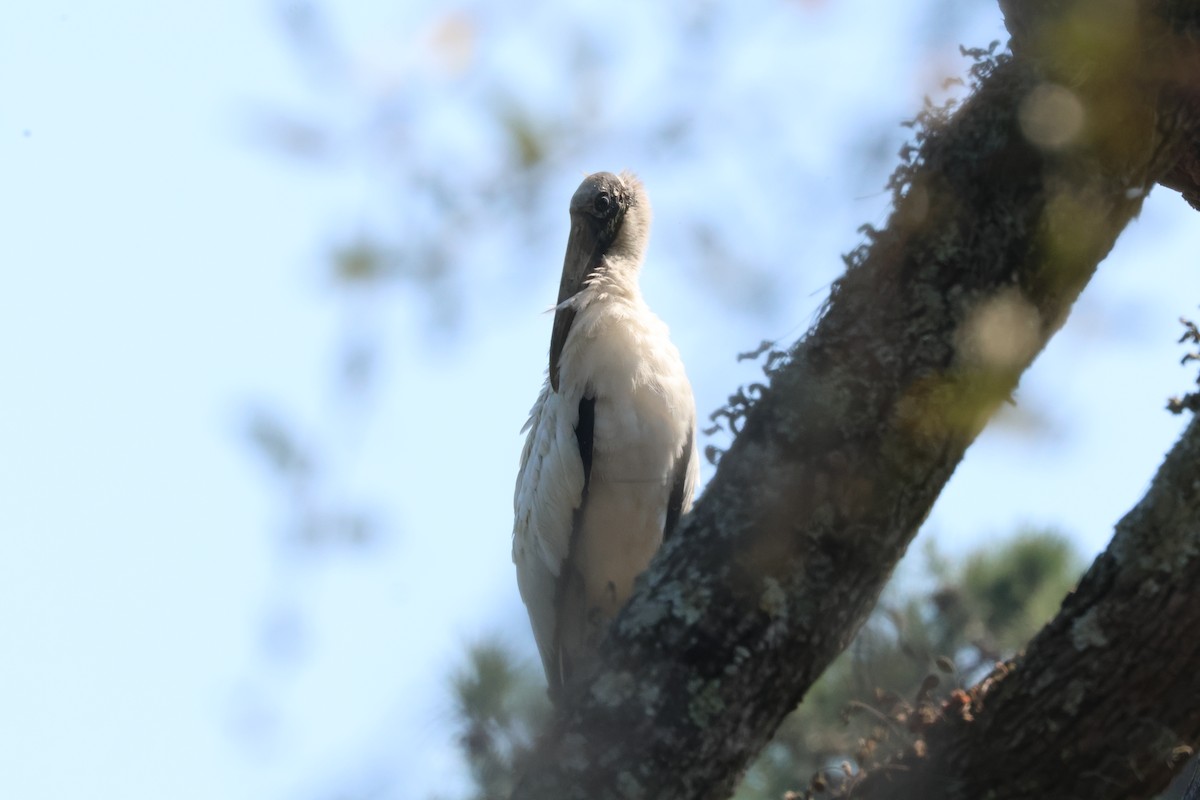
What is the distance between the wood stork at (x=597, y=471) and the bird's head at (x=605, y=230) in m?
0.46

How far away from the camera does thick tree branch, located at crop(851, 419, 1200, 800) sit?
9.08 ft

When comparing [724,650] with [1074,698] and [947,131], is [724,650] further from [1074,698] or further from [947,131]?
[947,131]

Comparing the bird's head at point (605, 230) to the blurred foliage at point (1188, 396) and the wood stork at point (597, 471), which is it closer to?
the wood stork at point (597, 471)

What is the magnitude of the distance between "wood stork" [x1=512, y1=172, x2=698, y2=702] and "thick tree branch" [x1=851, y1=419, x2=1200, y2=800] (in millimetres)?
2777

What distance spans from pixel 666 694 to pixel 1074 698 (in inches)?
33.2

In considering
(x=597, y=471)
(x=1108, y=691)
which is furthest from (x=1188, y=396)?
(x=597, y=471)

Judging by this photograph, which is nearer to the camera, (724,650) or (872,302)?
(724,650)

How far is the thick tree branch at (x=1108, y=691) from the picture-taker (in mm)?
2768

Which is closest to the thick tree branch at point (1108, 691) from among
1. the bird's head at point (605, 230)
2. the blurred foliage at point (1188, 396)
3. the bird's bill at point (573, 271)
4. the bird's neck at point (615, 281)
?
the blurred foliage at point (1188, 396)

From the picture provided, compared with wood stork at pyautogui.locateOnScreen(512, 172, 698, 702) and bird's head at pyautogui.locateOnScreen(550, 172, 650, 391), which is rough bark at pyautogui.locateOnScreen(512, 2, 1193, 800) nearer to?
wood stork at pyautogui.locateOnScreen(512, 172, 698, 702)

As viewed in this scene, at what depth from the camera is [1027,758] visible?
281cm

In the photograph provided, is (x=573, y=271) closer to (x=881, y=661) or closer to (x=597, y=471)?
(x=597, y=471)

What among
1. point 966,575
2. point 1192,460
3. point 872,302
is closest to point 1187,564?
point 1192,460

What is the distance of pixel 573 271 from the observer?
261 inches
